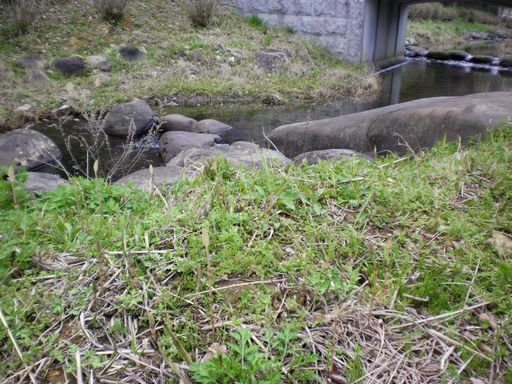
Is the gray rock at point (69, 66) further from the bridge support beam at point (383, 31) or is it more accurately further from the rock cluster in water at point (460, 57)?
the rock cluster in water at point (460, 57)

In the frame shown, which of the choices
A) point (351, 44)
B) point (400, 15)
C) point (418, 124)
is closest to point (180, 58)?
point (351, 44)

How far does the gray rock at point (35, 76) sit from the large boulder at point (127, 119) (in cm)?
247

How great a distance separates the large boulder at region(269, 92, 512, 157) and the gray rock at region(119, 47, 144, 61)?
20.3 ft

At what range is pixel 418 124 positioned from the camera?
14.3 ft

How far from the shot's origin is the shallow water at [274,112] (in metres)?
5.95

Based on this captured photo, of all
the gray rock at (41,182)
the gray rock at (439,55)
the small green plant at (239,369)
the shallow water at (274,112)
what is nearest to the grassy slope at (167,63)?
the shallow water at (274,112)

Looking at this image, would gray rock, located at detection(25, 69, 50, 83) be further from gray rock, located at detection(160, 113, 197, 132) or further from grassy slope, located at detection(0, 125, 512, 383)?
grassy slope, located at detection(0, 125, 512, 383)

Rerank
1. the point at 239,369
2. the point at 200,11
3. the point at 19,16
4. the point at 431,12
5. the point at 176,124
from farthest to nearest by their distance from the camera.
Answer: the point at 431,12, the point at 200,11, the point at 19,16, the point at 176,124, the point at 239,369

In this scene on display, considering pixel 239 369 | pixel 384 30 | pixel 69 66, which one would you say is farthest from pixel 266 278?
pixel 384 30

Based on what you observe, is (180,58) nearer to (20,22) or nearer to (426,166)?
(20,22)

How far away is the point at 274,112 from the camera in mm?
8867

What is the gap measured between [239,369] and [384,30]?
16688 millimetres

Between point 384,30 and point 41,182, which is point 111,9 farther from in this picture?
point 384,30

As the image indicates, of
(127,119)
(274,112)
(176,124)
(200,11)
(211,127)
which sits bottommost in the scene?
(274,112)
